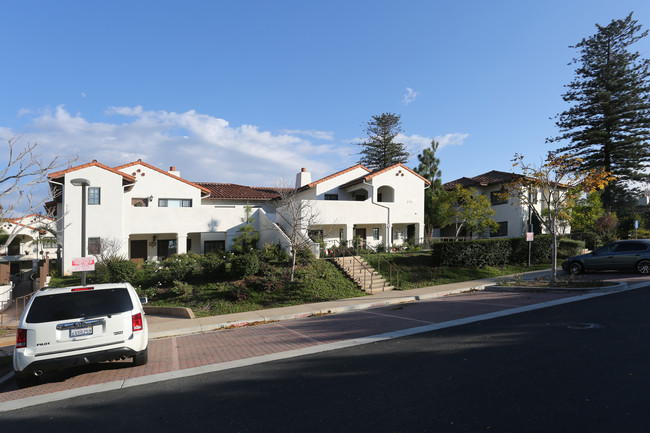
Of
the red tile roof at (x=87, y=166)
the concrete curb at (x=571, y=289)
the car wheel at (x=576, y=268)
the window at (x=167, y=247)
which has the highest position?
the red tile roof at (x=87, y=166)

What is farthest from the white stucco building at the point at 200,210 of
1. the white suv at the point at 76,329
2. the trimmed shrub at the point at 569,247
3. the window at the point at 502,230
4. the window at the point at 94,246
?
the white suv at the point at 76,329

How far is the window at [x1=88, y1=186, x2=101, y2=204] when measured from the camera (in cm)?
2159

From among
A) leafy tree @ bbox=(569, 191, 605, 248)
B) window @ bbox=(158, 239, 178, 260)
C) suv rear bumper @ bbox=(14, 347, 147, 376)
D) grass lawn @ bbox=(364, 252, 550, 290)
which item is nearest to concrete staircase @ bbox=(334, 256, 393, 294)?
grass lawn @ bbox=(364, 252, 550, 290)

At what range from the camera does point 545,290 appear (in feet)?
44.9

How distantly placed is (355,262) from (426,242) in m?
9.92

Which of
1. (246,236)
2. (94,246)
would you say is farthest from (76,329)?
(94,246)

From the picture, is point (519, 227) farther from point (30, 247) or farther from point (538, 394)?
point (30, 247)

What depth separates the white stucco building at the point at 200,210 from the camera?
71.1 feet

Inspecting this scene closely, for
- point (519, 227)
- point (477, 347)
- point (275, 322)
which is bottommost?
point (275, 322)

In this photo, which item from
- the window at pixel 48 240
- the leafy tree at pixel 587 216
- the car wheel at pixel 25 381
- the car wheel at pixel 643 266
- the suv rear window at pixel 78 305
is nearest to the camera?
the suv rear window at pixel 78 305

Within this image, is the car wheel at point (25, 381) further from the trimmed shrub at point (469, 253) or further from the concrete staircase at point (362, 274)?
the trimmed shrub at point (469, 253)

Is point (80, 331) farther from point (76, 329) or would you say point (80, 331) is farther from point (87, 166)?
point (87, 166)

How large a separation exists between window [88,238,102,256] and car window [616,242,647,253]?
2676 cm

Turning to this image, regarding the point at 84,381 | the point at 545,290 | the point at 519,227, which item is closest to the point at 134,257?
the point at 84,381
